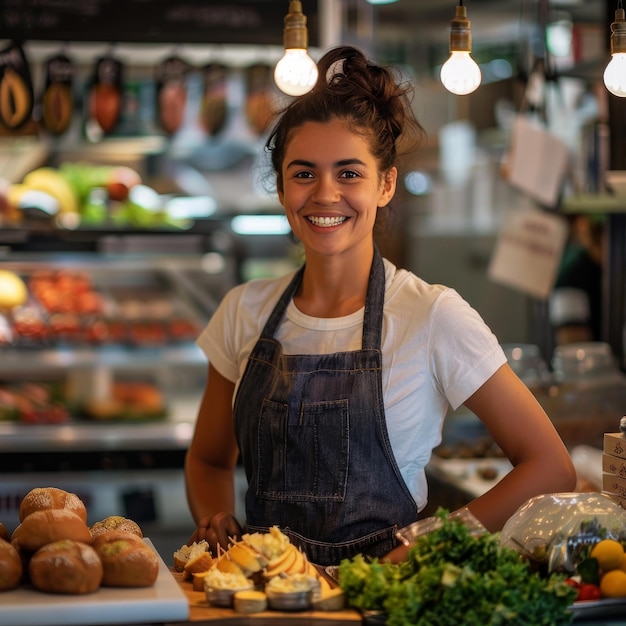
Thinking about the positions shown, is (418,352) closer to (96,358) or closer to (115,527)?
(115,527)

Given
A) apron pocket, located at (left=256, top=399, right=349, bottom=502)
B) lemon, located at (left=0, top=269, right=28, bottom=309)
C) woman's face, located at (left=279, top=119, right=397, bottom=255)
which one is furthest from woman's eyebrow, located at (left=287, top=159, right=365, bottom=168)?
lemon, located at (left=0, top=269, right=28, bottom=309)

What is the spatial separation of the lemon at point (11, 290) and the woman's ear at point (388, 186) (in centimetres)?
271

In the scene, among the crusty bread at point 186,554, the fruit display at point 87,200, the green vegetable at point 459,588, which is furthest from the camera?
the fruit display at point 87,200

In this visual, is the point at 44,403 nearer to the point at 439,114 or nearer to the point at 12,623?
the point at 12,623

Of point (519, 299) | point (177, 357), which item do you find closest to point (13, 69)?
point (177, 357)

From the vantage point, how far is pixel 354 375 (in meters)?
2.36

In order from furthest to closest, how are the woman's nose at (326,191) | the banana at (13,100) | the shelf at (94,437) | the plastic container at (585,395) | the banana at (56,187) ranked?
the banana at (56,187) → the shelf at (94,437) → the banana at (13,100) → the plastic container at (585,395) → the woman's nose at (326,191)

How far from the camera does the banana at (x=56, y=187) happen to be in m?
5.07

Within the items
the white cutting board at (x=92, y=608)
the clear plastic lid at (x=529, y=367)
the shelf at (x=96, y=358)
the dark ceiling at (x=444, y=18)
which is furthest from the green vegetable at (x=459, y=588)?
the dark ceiling at (x=444, y=18)

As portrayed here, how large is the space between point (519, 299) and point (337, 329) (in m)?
4.66

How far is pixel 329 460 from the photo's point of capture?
7.62ft

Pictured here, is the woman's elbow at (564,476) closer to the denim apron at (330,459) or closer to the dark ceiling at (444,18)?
the denim apron at (330,459)

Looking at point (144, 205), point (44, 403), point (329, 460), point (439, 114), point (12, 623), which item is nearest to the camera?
point (12, 623)

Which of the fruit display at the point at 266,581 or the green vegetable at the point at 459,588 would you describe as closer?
the green vegetable at the point at 459,588
